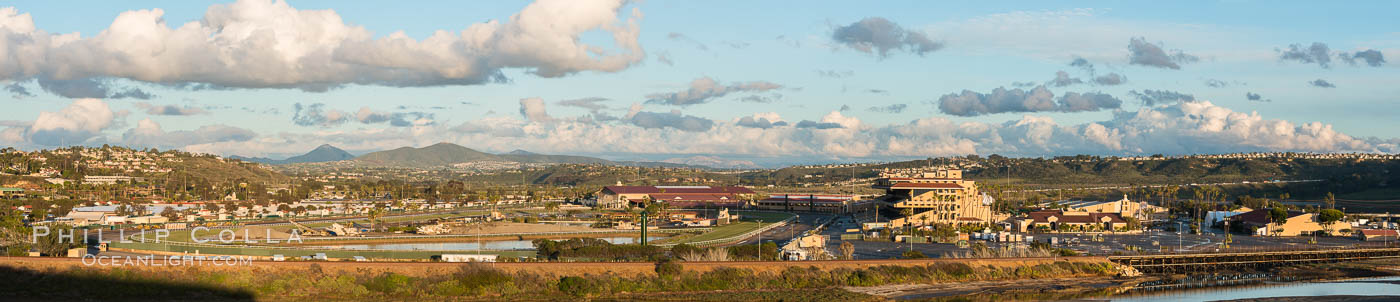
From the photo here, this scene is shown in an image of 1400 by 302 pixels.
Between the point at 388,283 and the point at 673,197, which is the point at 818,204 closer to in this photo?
the point at 673,197

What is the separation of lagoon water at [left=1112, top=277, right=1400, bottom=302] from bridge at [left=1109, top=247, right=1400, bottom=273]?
7.80 meters

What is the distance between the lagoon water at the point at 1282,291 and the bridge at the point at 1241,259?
7.80 m

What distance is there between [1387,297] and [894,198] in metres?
63.5

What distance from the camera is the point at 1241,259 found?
77125 mm

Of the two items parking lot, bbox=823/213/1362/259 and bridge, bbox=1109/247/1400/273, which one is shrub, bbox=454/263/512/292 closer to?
parking lot, bbox=823/213/1362/259

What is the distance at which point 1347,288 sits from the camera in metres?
63.7

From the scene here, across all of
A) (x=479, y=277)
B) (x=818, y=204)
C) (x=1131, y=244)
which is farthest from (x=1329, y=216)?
(x=479, y=277)

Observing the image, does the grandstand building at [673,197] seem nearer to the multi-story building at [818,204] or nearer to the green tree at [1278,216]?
the multi-story building at [818,204]

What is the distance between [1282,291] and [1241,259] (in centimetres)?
1586

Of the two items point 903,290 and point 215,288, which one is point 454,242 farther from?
Answer: point 903,290

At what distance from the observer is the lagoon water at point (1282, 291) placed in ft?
192

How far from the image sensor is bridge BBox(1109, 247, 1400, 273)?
72.2m

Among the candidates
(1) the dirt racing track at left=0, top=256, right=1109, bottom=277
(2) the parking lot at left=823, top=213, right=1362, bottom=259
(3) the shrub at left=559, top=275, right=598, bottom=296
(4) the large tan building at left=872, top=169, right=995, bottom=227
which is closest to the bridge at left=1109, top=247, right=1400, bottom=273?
(2) the parking lot at left=823, top=213, right=1362, bottom=259

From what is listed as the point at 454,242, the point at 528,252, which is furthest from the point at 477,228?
the point at 528,252
